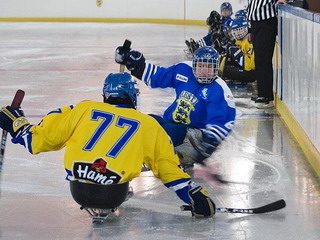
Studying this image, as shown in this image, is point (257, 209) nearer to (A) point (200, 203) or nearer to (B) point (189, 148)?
(A) point (200, 203)

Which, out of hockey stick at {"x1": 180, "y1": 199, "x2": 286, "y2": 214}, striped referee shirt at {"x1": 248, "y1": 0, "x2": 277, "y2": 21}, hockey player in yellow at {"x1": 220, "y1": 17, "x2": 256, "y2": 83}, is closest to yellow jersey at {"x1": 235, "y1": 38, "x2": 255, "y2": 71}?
hockey player in yellow at {"x1": 220, "y1": 17, "x2": 256, "y2": 83}

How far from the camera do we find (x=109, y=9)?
19.4 m

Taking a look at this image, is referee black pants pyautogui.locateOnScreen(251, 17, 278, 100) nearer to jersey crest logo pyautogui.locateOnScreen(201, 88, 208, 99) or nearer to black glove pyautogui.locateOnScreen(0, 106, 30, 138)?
jersey crest logo pyautogui.locateOnScreen(201, 88, 208, 99)

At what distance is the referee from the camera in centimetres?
742

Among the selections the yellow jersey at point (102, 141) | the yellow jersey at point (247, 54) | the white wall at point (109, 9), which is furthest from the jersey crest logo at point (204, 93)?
the white wall at point (109, 9)

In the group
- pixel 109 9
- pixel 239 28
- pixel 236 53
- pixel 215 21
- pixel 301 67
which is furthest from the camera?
pixel 109 9

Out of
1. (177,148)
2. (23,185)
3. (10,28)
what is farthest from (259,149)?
(10,28)

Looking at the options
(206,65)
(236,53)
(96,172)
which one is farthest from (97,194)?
(236,53)

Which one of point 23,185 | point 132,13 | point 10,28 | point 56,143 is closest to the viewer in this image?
point 56,143

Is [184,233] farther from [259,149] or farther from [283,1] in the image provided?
[283,1]

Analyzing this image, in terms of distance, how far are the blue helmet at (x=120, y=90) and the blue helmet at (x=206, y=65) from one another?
1.01m

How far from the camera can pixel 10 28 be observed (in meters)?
17.9

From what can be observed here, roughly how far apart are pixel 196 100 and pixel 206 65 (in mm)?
235

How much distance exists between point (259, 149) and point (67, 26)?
13.1 metres
